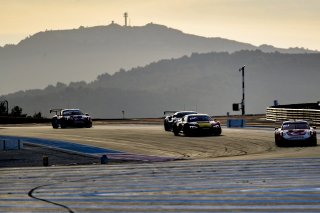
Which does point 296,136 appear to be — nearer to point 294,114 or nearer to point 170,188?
point 170,188

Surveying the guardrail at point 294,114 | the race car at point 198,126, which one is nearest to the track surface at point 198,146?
the race car at point 198,126

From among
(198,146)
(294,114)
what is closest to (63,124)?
(294,114)

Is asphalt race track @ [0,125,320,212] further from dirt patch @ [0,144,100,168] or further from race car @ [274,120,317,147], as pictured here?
race car @ [274,120,317,147]

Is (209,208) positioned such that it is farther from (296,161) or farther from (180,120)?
(180,120)

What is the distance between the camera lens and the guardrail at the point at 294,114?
212 ft

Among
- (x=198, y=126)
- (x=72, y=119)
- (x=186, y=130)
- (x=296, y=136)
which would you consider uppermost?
(x=72, y=119)

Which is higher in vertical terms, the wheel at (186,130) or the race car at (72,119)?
the race car at (72,119)

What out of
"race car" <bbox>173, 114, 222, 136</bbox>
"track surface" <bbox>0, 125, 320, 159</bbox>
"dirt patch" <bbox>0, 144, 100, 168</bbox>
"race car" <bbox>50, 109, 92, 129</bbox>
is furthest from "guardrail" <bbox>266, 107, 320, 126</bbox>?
"dirt patch" <bbox>0, 144, 100, 168</bbox>

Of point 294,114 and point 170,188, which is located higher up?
point 294,114

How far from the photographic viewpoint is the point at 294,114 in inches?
2766

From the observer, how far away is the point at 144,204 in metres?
14.8

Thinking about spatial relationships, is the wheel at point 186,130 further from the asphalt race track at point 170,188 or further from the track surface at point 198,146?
the asphalt race track at point 170,188

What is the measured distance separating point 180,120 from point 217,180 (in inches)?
1232

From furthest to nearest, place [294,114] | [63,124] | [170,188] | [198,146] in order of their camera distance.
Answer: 1. [294,114]
2. [63,124]
3. [198,146]
4. [170,188]
